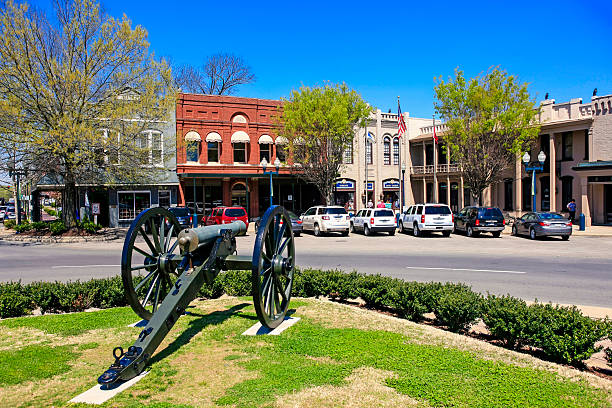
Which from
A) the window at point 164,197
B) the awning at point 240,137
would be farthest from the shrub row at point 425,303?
the awning at point 240,137

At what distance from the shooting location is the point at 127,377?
16.7 feet

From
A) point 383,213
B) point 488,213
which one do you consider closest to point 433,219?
point 383,213

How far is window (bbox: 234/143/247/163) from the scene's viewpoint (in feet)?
125

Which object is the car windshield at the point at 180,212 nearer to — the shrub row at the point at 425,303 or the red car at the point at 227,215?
the red car at the point at 227,215

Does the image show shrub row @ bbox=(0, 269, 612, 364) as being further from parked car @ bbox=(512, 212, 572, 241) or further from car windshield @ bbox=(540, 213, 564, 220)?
car windshield @ bbox=(540, 213, 564, 220)

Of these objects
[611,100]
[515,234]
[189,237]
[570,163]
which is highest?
[611,100]

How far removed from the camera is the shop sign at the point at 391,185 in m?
45.4

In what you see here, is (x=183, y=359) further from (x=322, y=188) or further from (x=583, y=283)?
(x=322, y=188)

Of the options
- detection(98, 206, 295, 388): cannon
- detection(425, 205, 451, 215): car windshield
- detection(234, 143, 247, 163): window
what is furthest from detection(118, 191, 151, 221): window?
detection(98, 206, 295, 388): cannon

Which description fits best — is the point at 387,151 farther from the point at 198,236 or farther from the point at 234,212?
the point at 198,236

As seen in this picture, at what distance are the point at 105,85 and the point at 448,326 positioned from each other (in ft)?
77.5

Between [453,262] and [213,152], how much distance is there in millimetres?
25489

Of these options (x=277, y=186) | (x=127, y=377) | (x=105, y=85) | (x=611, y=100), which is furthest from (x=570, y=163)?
(x=127, y=377)

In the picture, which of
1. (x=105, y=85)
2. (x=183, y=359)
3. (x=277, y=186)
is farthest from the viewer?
(x=277, y=186)
